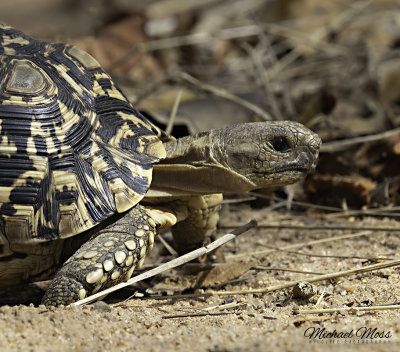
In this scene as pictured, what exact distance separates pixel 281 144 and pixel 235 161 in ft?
0.76

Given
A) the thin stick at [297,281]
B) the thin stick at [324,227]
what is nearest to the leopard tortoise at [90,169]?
the thin stick at [297,281]

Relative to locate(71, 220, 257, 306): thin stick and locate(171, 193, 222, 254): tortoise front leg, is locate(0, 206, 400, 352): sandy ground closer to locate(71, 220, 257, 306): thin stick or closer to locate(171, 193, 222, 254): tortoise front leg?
locate(71, 220, 257, 306): thin stick

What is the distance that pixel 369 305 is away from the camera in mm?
2652

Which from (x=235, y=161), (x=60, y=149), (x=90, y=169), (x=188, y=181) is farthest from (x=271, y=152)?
(x=60, y=149)

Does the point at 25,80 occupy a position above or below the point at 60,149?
above

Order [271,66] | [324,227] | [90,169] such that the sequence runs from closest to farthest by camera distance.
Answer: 1. [90,169]
2. [324,227]
3. [271,66]

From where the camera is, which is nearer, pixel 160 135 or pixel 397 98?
pixel 160 135

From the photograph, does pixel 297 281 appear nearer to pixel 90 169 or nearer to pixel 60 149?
pixel 90 169

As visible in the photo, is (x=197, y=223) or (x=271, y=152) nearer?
(x=271, y=152)

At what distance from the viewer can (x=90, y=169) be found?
2.84 metres

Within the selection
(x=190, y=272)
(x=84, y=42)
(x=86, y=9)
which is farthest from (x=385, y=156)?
(x=86, y=9)

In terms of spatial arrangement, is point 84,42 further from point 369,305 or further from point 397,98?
point 369,305

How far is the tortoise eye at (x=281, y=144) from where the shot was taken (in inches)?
114

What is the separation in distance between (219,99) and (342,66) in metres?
2.49
